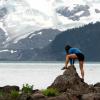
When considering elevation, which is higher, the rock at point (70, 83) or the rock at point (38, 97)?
the rock at point (70, 83)

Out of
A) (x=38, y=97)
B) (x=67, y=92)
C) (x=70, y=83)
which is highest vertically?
(x=70, y=83)

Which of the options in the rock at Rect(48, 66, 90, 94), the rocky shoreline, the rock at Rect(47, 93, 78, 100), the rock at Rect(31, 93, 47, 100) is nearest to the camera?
the rock at Rect(47, 93, 78, 100)

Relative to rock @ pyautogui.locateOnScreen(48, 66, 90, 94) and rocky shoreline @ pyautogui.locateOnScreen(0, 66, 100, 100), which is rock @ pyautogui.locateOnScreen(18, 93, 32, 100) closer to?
rocky shoreline @ pyautogui.locateOnScreen(0, 66, 100, 100)

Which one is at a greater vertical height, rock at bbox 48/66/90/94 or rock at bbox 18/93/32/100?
rock at bbox 48/66/90/94

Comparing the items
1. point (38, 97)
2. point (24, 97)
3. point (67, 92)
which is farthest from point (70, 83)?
point (24, 97)

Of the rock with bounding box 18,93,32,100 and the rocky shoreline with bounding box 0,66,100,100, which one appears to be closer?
the rock with bounding box 18,93,32,100

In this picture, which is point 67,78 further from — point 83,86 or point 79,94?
point 79,94

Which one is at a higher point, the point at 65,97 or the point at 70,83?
the point at 70,83

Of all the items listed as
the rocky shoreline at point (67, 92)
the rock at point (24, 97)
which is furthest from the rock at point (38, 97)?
the rock at point (24, 97)

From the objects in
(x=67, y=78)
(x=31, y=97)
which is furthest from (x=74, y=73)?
(x=31, y=97)

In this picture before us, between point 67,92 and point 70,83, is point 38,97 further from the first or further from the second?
point 70,83

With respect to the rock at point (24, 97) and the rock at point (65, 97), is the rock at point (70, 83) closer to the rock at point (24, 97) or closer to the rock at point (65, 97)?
the rock at point (65, 97)

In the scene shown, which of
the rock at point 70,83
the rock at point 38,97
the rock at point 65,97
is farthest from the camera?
the rock at point 70,83

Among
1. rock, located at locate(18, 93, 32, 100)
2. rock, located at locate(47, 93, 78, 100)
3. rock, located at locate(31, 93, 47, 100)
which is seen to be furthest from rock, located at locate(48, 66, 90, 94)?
rock, located at locate(18, 93, 32, 100)
